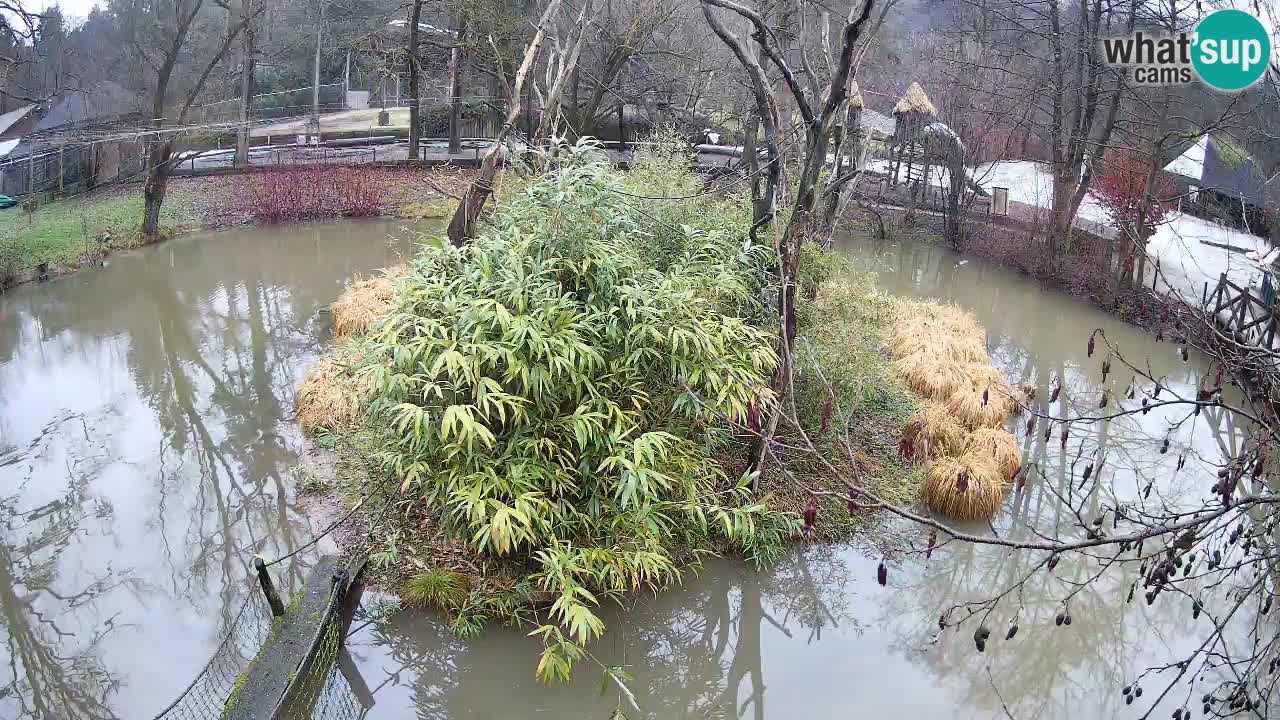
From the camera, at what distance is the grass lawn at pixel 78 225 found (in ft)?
35.9

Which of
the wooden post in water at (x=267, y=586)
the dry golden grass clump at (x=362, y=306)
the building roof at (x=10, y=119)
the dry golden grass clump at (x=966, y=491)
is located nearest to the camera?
the wooden post in water at (x=267, y=586)

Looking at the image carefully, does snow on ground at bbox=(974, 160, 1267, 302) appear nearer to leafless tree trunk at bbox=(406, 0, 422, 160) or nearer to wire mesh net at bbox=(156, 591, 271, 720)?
wire mesh net at bbox=(156, 591, 271, 720)

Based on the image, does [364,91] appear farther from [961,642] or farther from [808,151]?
[961,642]

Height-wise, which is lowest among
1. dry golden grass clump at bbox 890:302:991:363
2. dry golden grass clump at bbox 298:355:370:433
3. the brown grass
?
dry golden grass clump at bbox 298:355:370:433

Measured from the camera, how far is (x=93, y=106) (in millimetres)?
16312

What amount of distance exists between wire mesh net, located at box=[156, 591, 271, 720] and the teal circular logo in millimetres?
8135

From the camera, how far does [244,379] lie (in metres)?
8.27

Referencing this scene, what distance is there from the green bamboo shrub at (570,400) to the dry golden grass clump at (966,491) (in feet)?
3.76

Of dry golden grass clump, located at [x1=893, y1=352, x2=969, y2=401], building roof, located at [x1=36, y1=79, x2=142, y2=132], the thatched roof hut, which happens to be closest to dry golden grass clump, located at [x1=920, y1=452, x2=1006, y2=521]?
dry golden grass clump, located at [x1=893, y1=352, x2=969, y2=401]

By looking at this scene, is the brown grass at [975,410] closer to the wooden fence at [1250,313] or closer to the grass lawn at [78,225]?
the wooden fence at [1250,313]

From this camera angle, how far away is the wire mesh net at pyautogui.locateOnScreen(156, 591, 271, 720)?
4.18 m

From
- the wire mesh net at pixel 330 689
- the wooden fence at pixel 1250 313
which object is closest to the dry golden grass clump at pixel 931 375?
the wooden fence at pixel 1250 313

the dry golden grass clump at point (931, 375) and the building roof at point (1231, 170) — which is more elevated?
the building roof at point (1231, 170)

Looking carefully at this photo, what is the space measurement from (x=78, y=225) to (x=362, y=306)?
5.91 m
